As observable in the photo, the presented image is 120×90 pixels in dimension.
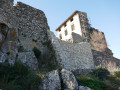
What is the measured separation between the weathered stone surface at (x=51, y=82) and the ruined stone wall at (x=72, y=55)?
3.22 meters

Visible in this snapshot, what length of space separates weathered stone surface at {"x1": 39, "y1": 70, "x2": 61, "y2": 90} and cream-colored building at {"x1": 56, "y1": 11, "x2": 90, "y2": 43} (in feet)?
50.3

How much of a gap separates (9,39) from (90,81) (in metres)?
6.36

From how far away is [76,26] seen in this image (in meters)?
26.6

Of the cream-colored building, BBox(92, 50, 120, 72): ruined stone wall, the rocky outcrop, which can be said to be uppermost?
the cream-colored building

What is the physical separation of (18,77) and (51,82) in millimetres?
1798

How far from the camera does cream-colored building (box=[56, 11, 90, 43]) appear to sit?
2515 centimetres

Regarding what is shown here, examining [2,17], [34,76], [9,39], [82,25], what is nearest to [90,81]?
[34,76]

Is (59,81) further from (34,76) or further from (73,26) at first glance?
(73,26)

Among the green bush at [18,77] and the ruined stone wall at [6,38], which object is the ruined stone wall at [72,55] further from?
the green bush at [18,77]

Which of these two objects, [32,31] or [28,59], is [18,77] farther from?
[32,31]

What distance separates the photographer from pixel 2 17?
9773mm

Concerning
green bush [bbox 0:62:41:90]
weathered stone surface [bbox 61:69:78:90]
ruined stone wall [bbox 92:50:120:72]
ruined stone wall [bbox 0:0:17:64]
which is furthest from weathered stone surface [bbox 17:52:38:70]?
ruined stone wall [bbox 92:50:120:72]

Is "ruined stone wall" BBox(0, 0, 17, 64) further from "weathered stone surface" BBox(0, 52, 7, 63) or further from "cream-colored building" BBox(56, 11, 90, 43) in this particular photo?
"cream-colored building" BBox(56, 11, 90, 43)

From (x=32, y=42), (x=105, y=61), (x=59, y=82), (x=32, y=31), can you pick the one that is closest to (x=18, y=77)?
(x=59, y=82)
